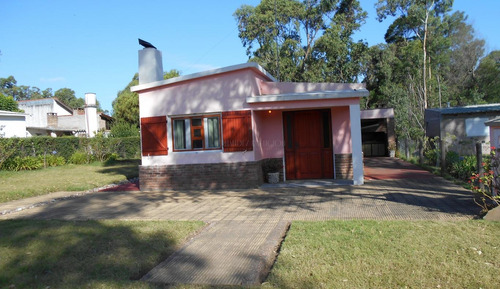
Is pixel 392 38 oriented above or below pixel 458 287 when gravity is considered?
above

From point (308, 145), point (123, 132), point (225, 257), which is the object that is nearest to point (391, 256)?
point (225, 257)

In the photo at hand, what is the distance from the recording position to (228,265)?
4.61m

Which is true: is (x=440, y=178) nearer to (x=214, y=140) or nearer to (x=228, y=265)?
(x=214, y=140)

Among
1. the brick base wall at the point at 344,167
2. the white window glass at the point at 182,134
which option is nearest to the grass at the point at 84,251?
the white window glass at the point at 182,134

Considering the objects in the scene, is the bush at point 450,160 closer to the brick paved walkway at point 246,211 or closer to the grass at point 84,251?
the brick paved walkway at point 246,211

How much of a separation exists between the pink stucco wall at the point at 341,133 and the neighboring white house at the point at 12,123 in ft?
79.0

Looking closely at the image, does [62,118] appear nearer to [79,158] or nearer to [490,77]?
[79,158]

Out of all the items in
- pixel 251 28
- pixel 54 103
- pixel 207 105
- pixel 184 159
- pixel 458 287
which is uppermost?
pixel 251 28

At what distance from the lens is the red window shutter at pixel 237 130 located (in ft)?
37.2

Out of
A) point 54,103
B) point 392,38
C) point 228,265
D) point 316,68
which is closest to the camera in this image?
point 228,265

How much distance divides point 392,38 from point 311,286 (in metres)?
38.0

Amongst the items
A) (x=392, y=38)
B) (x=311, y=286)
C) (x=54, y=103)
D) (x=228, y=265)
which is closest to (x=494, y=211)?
(x=311, y=286)

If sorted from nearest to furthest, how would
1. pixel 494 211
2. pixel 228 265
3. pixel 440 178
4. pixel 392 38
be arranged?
pixel 228 265
pixel 494 211
pixel 440 178
pixel 392 38

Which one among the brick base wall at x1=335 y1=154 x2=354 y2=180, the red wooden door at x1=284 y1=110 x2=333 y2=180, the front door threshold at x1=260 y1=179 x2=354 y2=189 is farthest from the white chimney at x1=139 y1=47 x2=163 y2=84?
the brick base wall at x1=335 y1=154 x2=354 y2=180
